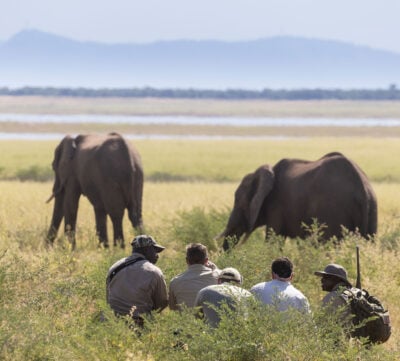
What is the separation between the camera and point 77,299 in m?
12.6

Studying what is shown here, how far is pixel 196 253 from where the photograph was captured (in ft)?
34.8

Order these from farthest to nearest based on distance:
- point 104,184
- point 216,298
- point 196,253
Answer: point 104,184, point 196,253, point 216,298

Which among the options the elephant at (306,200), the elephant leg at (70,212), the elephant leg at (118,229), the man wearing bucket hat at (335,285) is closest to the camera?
the man wearing bucket hat at (335,285)

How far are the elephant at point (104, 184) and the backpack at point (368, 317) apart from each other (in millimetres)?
9394

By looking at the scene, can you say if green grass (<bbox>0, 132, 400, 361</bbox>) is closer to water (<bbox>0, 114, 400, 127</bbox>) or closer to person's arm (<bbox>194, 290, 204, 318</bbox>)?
person's arm (<bbox>194, 290, 204, 318</bbox>)

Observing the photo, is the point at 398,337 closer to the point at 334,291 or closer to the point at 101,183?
the point at 334,291

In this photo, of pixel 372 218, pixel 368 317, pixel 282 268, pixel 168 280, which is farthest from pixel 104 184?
pixel 368 317

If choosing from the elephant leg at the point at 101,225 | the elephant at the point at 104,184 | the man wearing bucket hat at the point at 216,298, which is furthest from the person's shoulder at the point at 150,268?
the elephant leg at the point at 101,225

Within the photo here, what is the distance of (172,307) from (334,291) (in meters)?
1.63

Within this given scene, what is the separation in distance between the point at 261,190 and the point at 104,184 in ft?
11.8

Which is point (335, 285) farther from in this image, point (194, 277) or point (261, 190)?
point (261, 190)

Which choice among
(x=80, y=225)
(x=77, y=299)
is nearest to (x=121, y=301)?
(x=77, y=299)

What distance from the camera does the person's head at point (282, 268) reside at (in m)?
10.1

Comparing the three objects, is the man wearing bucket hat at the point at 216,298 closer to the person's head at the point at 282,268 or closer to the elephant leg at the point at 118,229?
the person's head at the point at 282,268
